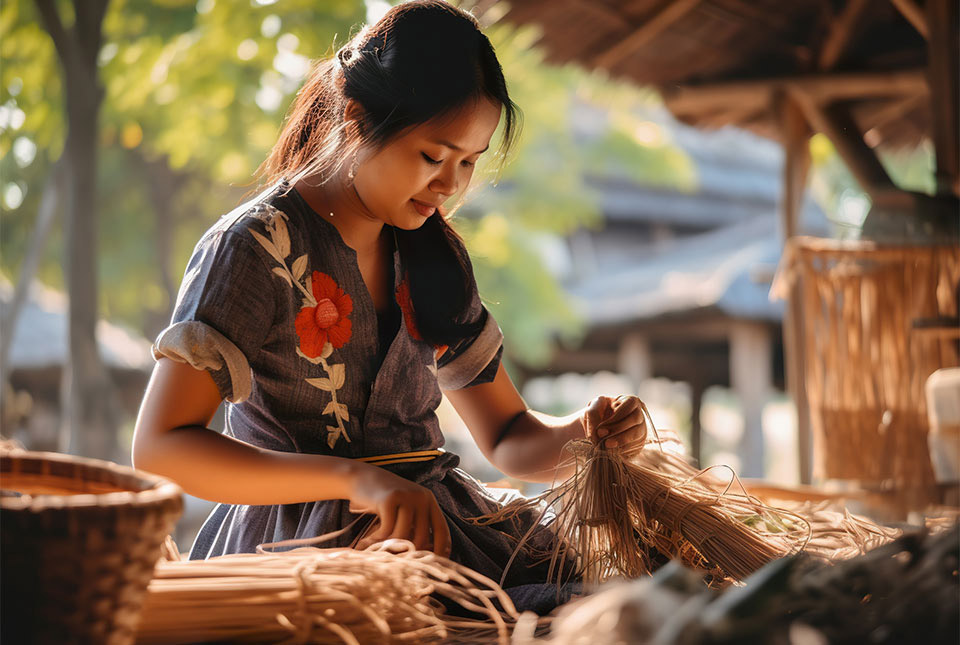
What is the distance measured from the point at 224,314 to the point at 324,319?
0.53 feet

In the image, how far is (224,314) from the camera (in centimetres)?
116

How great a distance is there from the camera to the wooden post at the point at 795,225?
4.05 meters

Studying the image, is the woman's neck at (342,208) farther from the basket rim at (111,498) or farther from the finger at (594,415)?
the basket rim at (111,498)

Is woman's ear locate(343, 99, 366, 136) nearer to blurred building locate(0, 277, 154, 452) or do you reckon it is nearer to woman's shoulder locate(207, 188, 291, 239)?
woman's shoulder locate(207, 188, 291, 239)

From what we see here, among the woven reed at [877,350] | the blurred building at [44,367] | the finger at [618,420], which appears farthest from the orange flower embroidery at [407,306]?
the blurred building at [44,367]

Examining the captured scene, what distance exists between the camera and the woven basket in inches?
25.1

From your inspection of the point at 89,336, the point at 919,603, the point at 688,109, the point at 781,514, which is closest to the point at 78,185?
the point at 89,336

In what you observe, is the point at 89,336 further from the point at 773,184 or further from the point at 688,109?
the point at 773,184

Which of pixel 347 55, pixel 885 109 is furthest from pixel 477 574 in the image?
pixel 885 109

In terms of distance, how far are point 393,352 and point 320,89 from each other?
0.39 meters

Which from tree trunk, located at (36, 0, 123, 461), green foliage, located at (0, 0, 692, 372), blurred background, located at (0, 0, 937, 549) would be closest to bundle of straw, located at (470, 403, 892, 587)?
green foliage, located at (0, 0, 692, 372)

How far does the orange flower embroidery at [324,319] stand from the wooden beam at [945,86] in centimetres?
277

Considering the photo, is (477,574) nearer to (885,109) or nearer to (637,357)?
(885,109)

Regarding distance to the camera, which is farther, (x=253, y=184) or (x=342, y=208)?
(x=253, y=184)
